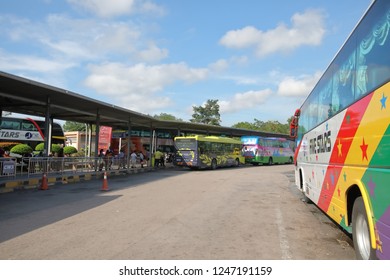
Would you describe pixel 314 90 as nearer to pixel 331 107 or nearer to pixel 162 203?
pixel 331 107

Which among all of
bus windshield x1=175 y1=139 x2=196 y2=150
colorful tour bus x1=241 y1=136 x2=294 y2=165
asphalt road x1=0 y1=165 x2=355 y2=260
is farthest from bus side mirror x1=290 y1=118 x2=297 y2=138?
colorful tour bus x1=241 y1=136 x2=294 y2=165

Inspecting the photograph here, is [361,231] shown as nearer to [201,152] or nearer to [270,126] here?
[201,152]

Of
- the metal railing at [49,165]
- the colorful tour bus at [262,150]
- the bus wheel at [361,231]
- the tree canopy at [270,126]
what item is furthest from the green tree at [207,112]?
the bus wheel at [361,231]

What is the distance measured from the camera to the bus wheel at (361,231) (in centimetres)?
445

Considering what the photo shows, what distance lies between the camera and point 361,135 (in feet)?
14.6

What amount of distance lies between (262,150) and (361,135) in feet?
105

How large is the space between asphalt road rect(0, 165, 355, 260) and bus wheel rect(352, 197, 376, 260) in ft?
2.26

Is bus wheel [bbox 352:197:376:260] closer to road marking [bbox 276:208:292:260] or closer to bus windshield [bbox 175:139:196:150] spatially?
road marking [bbox 276:208:292:260]

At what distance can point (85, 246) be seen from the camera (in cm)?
568

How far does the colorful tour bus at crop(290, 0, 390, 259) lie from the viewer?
379 cm

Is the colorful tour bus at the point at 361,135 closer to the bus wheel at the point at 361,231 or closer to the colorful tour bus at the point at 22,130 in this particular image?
the bus wheel at the point at 361,231

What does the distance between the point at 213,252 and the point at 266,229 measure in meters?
2.14

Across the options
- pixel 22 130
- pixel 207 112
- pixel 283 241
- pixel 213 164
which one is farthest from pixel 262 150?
pixel 207 112
